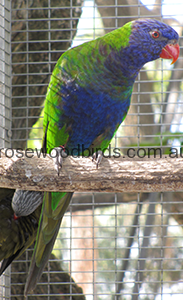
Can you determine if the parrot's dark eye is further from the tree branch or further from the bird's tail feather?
the bird's tail feather

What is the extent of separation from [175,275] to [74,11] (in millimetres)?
2991

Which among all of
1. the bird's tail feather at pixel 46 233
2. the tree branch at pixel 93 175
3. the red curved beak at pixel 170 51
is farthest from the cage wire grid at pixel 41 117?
the tree branch at pixel 93 175

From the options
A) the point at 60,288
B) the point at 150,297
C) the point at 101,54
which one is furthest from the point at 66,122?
the point at 150,297

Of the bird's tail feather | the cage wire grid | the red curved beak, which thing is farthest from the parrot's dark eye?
the bird's tail feather

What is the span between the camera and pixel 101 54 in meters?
1.60

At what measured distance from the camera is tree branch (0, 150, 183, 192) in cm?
124

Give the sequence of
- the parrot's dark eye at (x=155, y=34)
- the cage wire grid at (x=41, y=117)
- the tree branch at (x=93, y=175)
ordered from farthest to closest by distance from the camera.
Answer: the cage wire grid at (x=41, y=117), the parrot's dark eye at (x=155, y=34), the tree branch at (x=93, y=175)

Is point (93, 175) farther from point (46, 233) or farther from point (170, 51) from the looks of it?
point (170, 51)

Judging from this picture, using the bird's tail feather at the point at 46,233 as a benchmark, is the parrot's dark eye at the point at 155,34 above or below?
above

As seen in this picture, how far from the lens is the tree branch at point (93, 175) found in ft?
4.07

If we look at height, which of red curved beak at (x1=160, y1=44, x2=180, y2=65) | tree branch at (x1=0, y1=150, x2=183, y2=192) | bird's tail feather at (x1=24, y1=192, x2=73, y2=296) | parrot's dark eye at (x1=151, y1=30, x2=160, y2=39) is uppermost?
parrot's dark eye at (x1=151, y1=30, x2=160, y2=39)

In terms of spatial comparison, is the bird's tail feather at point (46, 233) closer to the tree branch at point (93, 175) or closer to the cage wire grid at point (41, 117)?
the cage wire grid at point (41, 117)

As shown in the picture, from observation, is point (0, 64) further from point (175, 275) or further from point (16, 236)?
point (175, 275)

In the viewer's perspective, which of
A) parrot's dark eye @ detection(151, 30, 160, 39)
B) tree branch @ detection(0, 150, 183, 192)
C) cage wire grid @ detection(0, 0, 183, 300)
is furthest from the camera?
cage wire grid @ detection(0, 0, 183, 300)
